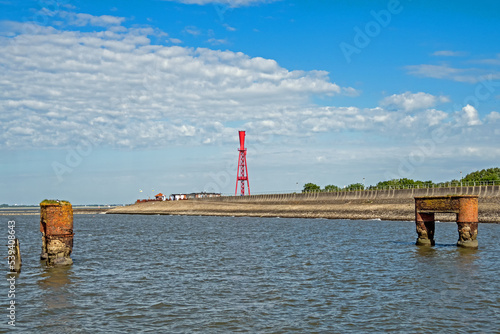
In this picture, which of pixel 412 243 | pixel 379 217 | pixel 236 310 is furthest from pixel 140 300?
pixel 379 217

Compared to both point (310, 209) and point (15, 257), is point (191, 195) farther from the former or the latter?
point (15, 257)

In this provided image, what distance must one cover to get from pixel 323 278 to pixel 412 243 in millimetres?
20283

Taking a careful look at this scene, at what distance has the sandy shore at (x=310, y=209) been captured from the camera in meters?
77.9

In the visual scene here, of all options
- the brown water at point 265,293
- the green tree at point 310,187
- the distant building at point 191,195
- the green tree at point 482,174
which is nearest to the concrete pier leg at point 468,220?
the brown water at point 265,293

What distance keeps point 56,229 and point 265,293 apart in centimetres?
1386

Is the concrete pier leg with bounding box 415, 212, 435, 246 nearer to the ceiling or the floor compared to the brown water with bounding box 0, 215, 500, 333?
nearer to the ceiling

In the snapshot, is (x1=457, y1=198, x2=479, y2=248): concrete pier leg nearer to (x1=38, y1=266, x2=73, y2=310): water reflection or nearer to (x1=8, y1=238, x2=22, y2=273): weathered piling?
(x1=38, y1=266, x2=73, y2=310): water reflection

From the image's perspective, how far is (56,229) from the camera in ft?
90.4

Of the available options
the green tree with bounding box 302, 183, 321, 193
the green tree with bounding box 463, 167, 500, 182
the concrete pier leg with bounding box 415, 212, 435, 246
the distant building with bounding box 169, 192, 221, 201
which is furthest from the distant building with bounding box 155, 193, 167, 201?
the concrete pier leg with bounding box 415, 212, 435, 246

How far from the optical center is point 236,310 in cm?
1725

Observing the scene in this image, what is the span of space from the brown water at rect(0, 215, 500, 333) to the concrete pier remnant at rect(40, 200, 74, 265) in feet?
3.44

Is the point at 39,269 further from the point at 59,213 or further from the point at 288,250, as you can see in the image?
the point at 288,250

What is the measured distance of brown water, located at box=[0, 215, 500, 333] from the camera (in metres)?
15.4

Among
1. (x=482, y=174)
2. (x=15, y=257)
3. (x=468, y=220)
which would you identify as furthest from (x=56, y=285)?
(x=482, y=174)
